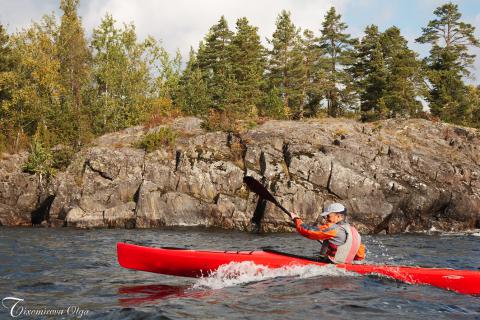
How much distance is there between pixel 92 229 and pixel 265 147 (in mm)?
9854

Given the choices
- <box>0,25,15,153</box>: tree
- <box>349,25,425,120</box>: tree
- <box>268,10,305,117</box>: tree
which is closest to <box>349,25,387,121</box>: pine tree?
<box>349,25,425,120</box>: tree

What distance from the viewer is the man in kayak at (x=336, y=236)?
909 centimetres

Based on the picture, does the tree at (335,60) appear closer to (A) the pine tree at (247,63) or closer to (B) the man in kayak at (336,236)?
(A) the pine tree at (247,63)

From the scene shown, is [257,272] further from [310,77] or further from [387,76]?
[310,77]

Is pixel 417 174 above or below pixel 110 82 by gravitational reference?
below

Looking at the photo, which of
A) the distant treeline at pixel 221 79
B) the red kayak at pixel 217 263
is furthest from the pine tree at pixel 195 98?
the red kayak at pixel 217 263

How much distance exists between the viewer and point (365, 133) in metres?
27.8

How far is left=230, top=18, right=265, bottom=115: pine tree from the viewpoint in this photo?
1424 inches

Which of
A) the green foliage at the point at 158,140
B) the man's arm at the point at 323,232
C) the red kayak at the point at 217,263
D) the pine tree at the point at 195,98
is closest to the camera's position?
the red kayak at the point at 217,263

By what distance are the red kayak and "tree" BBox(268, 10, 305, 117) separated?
31.5 m

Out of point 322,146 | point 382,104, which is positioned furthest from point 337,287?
point 382,104

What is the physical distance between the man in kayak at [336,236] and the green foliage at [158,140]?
58.0ft

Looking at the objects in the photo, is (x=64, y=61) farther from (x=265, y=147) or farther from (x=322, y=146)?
(x=322, y=146)

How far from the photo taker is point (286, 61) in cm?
4144
